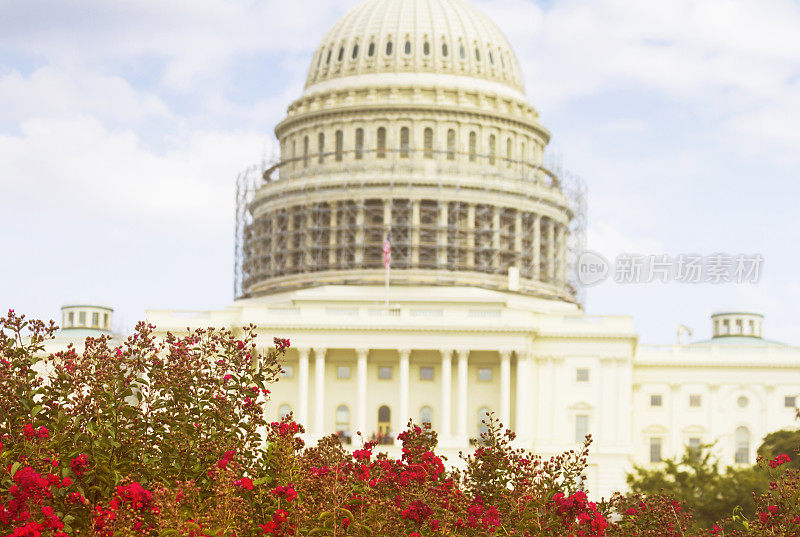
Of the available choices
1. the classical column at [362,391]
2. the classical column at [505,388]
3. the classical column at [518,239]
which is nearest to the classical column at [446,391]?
the classical column at [505,388]

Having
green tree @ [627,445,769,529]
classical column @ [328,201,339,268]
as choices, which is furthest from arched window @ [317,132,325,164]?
green tree @ [627,445,769,529]

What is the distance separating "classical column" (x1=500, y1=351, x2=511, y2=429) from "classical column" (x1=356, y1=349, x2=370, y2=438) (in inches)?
374

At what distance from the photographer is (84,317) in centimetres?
13425

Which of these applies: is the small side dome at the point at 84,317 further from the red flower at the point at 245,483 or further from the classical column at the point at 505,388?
the red flower at the point at 245,483

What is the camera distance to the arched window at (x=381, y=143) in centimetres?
13238

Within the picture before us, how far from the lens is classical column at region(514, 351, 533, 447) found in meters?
107

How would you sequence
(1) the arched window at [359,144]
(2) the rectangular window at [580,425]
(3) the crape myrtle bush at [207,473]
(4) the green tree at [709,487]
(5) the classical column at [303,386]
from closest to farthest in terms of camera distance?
(3) the crape myrtle bush at [207,473] → (4) the green tree at [709,487] → (5) the classical column at [303,386] → (2) the rectangular window at [580,425] → (1) the arched window at [359,144]

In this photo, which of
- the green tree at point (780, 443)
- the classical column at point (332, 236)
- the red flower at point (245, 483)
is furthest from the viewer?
the classical column at point (332, 236)

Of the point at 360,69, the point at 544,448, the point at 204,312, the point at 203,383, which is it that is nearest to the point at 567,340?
the point at 544,448

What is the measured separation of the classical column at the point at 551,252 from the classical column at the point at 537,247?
0.77m

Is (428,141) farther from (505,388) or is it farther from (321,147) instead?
(505,388)

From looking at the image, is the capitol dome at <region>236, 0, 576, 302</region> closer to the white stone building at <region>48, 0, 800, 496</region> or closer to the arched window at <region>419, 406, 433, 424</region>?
the white stone building at <region>48, 0, 800, 496</region>

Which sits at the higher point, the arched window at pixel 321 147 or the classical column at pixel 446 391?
the arched window at pixel 321 147

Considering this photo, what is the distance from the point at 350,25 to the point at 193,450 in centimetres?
11239
